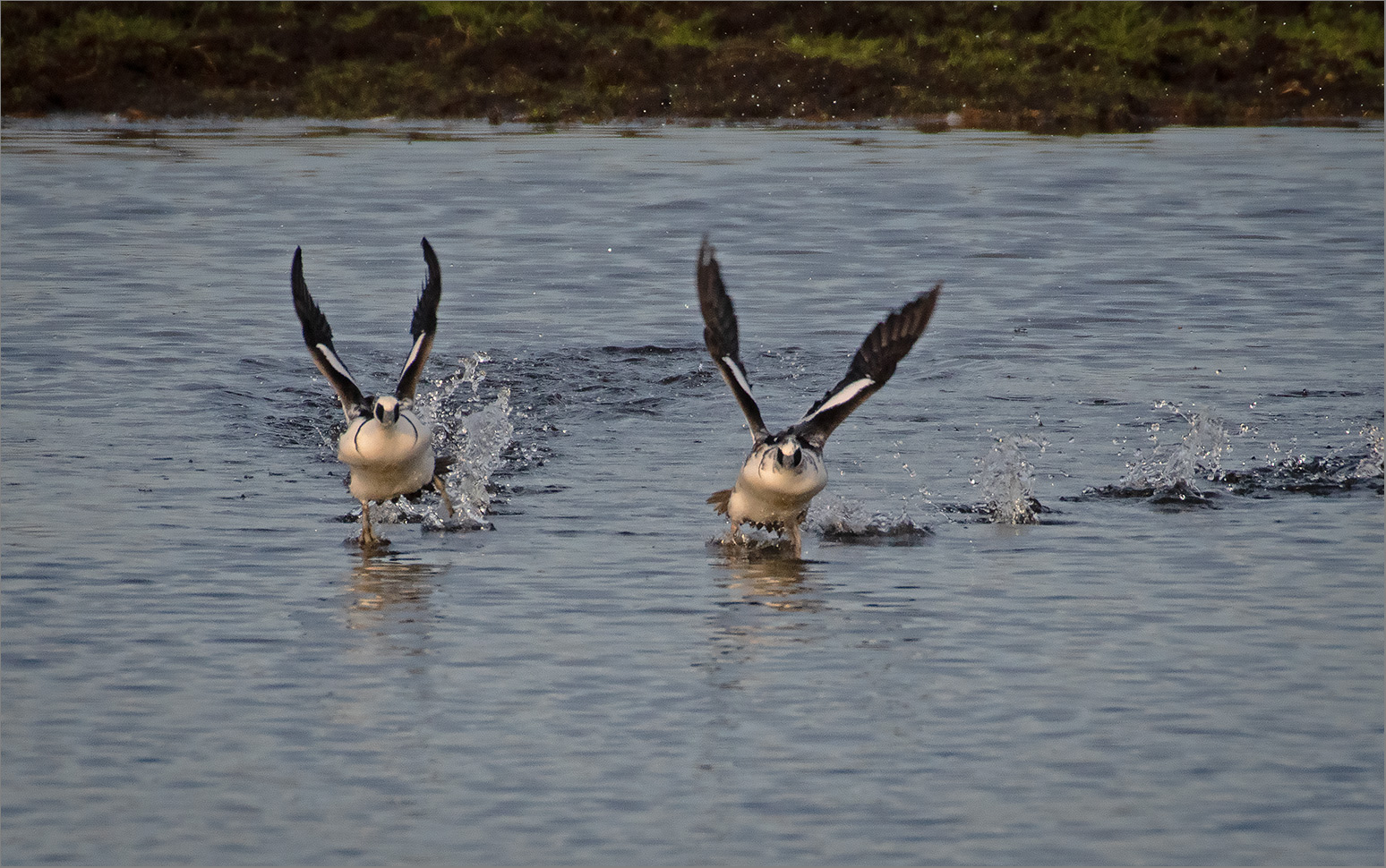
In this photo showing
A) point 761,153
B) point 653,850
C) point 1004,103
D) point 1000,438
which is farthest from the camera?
point 1004,103

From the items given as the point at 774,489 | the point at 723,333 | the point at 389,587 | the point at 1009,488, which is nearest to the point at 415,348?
the point at 723,333

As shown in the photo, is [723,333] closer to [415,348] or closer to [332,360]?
[415,348]

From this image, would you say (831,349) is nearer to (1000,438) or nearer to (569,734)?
(1000,438)

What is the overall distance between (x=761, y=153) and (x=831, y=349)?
50.9 ft

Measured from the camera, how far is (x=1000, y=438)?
46.1 feet

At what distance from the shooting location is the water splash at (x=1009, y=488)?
11.9m

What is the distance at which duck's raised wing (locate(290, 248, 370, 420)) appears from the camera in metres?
11.8

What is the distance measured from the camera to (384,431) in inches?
443

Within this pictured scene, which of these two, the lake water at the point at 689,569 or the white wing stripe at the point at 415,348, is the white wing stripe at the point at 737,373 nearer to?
the lake water at the point at 689,569

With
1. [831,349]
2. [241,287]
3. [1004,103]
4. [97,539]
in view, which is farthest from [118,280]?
[1004,103]

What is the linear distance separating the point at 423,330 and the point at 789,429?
233cm

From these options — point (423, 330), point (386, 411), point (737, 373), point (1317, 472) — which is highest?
point (423, 330)

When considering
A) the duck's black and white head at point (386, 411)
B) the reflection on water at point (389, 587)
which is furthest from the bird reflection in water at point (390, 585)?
the duck's black and white head at point (386, 411)

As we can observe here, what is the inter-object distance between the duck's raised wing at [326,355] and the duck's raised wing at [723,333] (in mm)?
1983
